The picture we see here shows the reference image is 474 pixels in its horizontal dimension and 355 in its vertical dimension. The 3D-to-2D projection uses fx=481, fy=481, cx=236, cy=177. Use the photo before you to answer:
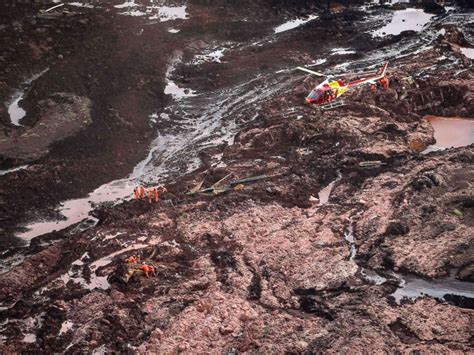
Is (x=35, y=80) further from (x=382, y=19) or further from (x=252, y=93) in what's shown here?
(x=382, y=19)

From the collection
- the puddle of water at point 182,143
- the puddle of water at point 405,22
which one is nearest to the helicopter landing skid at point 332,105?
the puddle of water at point 182,143

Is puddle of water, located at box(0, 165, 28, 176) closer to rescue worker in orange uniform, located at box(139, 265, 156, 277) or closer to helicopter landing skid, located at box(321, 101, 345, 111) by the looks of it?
rescue worker in orange uniform, located at box(139, 265, 156, 277)

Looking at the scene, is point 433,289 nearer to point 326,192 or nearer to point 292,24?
point 326,192

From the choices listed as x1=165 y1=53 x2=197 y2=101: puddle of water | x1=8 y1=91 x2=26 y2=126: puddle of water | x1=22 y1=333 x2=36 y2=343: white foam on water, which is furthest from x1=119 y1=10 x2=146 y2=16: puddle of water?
x1=22 y1=333 x2=36 y2=343: white foam on water

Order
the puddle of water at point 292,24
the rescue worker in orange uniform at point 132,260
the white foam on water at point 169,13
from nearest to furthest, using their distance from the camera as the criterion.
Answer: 1. the rescue worker in orange uniform at point 132,260
2. the white foam on water at point 169,13
3. the puddle of water at point 292,24

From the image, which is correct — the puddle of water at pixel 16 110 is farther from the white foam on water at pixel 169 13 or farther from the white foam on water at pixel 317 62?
the white foam on water at pixel 317 62

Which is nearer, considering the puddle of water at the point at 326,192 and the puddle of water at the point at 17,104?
the puddle of water at the point at 326,192
